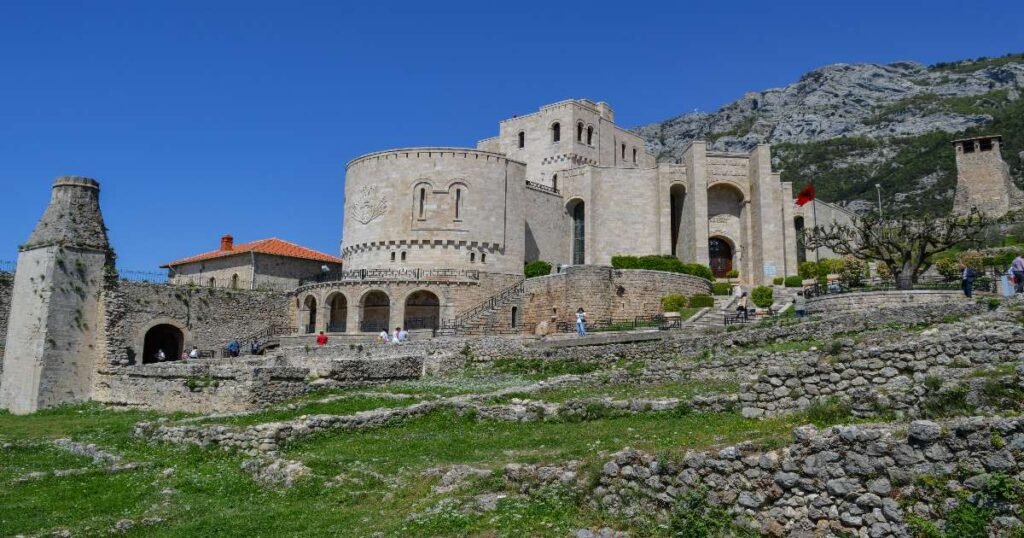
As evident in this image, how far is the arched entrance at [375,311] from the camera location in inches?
1752

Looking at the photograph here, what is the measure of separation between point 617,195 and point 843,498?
44.2 m

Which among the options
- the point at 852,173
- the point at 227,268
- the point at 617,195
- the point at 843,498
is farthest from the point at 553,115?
the point at 852,173

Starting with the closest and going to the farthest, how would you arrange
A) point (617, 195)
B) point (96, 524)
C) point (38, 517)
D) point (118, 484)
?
point (96, 524), point (38, 517), point (118, 484), point (617, 195)

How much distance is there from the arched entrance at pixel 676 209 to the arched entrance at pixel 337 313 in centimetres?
2213

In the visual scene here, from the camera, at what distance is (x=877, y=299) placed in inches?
1085

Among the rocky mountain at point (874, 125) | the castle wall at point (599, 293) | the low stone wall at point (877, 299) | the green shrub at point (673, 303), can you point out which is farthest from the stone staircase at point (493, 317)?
the rocky mountain at point (874, 125)

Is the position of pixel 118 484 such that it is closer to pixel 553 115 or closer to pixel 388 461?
pixel 388 461

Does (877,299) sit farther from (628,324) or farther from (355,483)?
(355,483)

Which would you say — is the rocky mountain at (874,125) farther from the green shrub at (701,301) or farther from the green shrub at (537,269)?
the green shrub at (701,301)

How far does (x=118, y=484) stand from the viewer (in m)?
13.4

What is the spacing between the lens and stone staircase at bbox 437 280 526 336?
126 ft

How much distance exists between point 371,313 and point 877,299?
1116 inches

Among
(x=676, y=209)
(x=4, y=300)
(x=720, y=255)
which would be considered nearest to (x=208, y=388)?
(x=4, y=300)

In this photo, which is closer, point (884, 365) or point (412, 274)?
point (884, 365)
